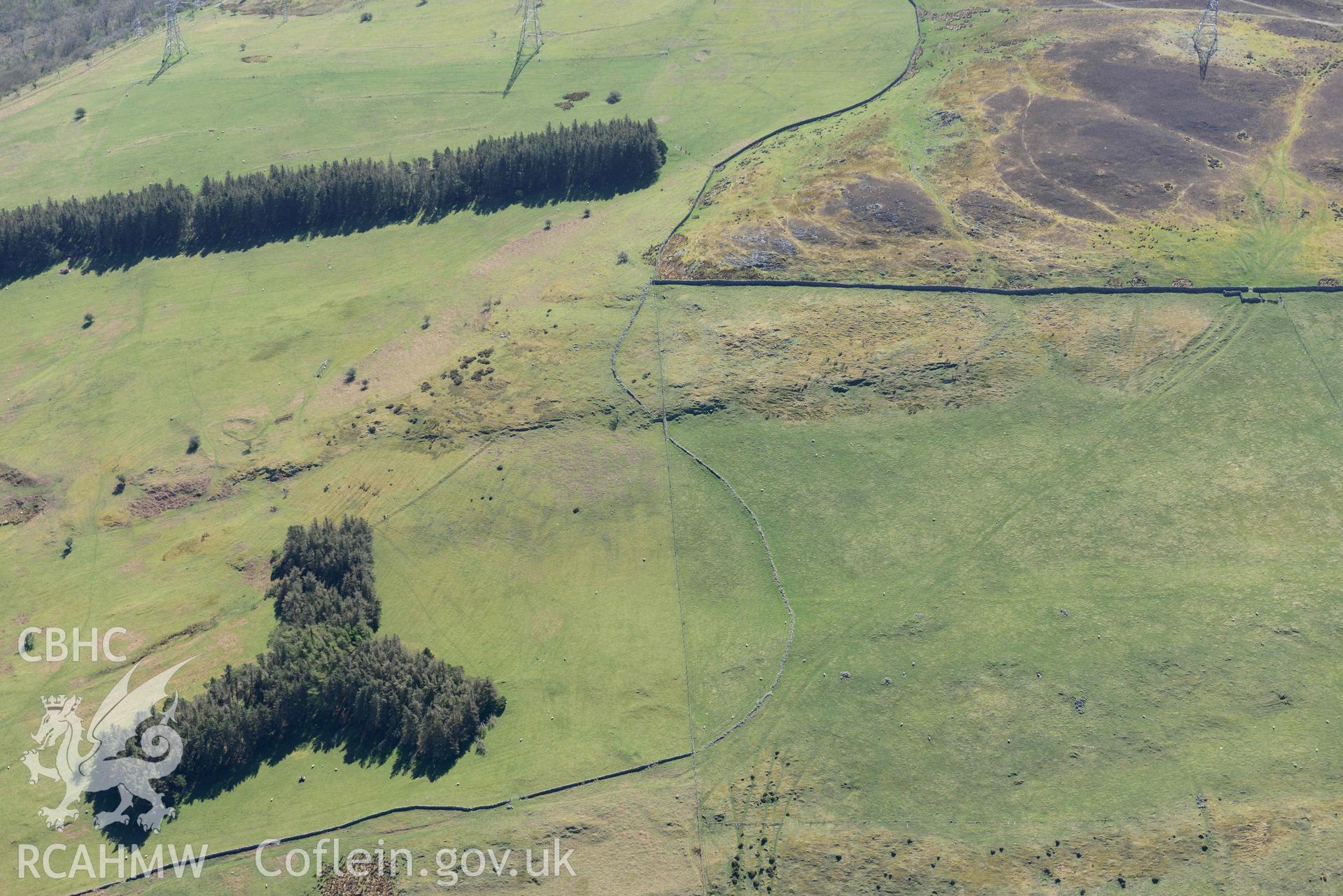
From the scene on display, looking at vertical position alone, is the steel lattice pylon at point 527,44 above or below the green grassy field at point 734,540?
above

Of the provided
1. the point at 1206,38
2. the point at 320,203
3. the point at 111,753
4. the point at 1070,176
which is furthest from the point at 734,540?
the point at 1206,38

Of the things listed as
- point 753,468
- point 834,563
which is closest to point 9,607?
point 753,468

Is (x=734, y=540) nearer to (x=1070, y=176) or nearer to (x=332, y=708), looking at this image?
(x=332, y=708)

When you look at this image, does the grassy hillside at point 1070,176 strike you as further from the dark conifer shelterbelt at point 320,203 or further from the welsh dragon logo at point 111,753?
the welsh dragon logo at point 111,753

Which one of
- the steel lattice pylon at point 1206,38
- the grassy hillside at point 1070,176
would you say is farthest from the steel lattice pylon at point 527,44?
the steel lattice pylon at point 1206,38

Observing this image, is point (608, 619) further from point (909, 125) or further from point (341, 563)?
point (909, 125)

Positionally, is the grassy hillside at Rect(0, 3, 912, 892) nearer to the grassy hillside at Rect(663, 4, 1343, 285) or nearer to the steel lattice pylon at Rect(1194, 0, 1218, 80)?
the grassy hillside at Rect(663, 4, 1343, 285)

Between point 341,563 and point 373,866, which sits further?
point 341,563
